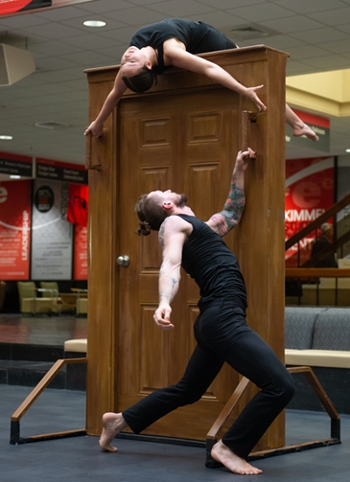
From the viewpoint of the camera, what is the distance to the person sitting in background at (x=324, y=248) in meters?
12.4

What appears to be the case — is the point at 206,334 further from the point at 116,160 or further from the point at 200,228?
the point at 116,160

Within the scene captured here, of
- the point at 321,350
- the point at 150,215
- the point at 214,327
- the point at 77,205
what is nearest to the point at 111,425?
the point at 214,327

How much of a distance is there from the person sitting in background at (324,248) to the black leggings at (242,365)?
8.38m

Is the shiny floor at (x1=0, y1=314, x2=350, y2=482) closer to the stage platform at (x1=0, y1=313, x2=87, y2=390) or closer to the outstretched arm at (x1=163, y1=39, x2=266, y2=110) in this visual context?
the stage platform at (x1=0, y1=313, x2=87, y2=390)

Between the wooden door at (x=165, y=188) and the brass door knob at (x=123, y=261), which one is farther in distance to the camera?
the brass door knob at (x=123, y=261)

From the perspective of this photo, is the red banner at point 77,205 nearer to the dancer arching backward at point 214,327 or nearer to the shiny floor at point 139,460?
the shiny floor at point 139,460

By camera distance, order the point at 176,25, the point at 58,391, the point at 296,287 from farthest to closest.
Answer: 1. the point at 296,287
2. the point at 58,391
3. the point at 176,25

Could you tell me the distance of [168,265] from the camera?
4078 millimetres

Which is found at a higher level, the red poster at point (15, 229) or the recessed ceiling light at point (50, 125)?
the recessed ceiling light at point (50, 125)

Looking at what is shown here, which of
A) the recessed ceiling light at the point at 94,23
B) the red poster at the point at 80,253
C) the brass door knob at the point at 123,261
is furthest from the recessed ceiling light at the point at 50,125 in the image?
the brass door knob at the point at 123,261

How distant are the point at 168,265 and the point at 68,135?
474 inches

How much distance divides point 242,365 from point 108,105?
182 cm

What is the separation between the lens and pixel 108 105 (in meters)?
4.95

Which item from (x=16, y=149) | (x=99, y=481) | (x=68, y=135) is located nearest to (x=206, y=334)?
(x=99, y=481)
